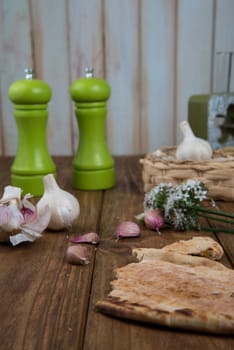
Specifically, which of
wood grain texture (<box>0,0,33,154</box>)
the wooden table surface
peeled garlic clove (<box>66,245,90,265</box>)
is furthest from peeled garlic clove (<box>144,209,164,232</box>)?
wood grain texture (<box>0,0,33,154</box>)

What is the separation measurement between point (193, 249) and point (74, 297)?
174mm

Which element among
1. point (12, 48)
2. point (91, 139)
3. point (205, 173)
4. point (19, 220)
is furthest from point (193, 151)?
point (12, 48)

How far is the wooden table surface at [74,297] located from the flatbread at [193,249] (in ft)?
0.05

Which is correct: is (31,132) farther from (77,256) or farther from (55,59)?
(55,59)

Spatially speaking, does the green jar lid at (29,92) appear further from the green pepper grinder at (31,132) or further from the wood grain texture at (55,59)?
the wood grain texture at (55,59)

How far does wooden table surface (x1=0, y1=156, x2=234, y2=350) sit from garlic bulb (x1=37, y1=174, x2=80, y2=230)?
0.02 meters

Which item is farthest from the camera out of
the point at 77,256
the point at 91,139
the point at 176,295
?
the point at 91,139

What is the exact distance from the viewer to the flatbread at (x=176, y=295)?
37 cm

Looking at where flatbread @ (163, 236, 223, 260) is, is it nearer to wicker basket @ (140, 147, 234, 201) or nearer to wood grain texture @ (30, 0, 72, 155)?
wicker basket @ (140, 147, 234, 201)

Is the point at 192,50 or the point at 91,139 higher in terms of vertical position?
the point at 192,50

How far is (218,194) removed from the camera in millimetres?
817

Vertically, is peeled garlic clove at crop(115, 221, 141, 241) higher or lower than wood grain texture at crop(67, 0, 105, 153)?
lower

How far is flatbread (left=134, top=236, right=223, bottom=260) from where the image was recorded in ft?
1.74

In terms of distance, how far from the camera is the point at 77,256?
524 millimetres
